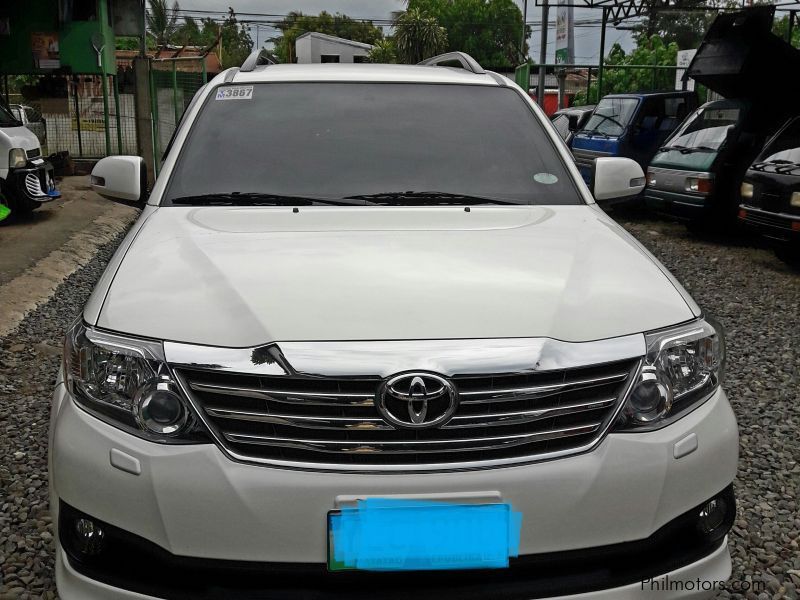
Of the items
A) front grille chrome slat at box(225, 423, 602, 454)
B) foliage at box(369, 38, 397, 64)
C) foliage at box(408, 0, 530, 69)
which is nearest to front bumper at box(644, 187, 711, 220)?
front grille chrome slat at box(225, 423, 602, 454)

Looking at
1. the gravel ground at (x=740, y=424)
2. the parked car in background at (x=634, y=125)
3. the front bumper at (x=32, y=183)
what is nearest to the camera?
the gravel ground at (x=740, y=424)

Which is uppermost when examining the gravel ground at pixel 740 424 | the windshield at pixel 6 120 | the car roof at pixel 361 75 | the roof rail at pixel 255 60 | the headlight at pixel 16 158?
the roof rail at pixel 255 60

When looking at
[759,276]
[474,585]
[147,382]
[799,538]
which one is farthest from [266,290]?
[759,276]

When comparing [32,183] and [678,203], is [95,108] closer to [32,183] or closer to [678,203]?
[32,183]

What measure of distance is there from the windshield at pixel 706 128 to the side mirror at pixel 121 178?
8737 millimetres

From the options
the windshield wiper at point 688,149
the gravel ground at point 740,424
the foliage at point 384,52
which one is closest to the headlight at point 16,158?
the gravel ground at point 740,424

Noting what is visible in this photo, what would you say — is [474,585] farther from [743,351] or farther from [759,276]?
[759,276]

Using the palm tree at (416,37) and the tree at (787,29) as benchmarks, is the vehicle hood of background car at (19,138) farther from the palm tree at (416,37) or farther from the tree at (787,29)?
the palm tree at (416,37)

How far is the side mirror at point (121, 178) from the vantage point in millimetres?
3400

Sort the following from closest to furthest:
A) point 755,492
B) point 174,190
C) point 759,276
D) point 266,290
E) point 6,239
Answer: point 266,290 < point 174,190 < point 755,492 < point 759,276 < point 6,239

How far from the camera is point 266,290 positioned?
213cm

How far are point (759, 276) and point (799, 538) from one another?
5933 mm

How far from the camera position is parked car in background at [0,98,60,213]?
10203 millimetres

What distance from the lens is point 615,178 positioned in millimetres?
3484
